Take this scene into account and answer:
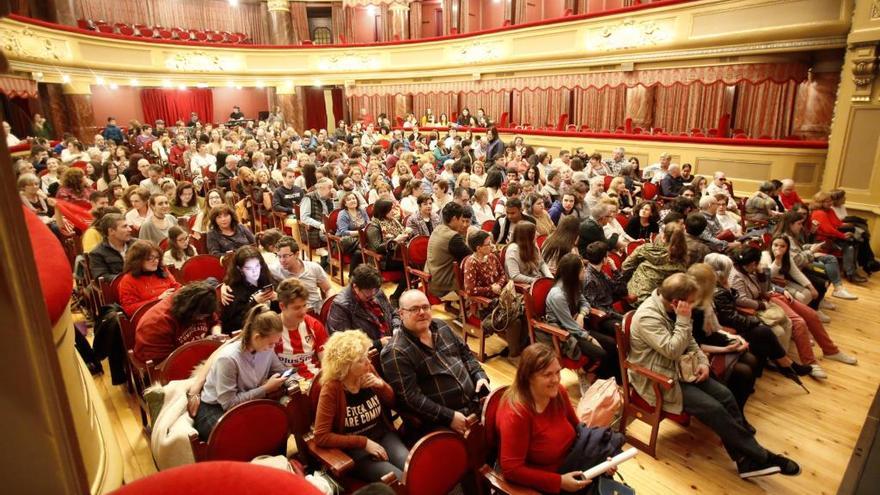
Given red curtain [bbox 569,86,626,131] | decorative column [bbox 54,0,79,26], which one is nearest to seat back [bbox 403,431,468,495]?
red curtain [bbox 569,86,626,131]

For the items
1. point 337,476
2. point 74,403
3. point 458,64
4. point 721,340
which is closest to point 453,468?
point 337,476

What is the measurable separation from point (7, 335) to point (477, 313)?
3.85 m

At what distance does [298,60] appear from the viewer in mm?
18594

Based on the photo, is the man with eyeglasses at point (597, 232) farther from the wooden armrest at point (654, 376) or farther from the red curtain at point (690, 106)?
the red curtain at point (690, 106)

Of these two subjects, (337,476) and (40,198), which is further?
(40,198)

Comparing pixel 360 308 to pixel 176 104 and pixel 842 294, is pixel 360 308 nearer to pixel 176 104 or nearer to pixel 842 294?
pixel 842 294

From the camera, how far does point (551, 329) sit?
3510 millimetres

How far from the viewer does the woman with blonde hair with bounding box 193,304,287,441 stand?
8.01 feet

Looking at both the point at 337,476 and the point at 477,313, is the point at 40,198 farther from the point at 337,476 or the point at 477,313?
the point at 337,476

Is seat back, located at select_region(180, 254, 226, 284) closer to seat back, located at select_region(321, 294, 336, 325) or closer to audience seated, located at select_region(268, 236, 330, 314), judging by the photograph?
audience seated, located at select_region(268, 236, 330, 314)

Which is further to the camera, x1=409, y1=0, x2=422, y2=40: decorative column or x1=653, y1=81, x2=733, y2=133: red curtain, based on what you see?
x1=409, y1=0, x2=422, y2=40: decorative column

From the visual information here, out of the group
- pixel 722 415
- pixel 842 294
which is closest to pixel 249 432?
pixel 722 415

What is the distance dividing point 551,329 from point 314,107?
65.8 ft

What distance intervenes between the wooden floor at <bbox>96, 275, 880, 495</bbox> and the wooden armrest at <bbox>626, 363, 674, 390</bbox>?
0.58 m
